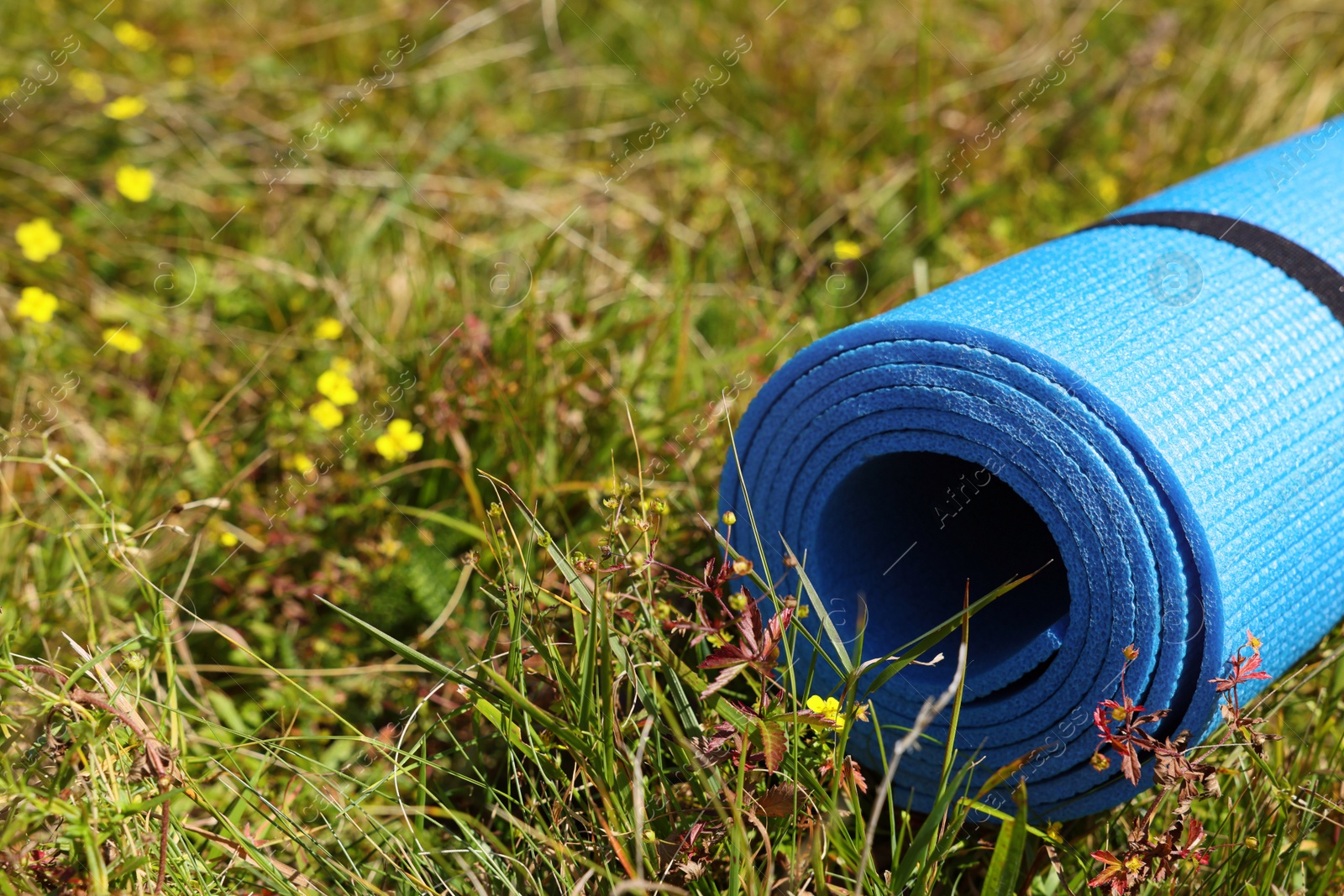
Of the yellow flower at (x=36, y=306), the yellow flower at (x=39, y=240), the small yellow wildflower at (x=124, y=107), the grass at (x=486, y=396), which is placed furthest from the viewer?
the small yellow wildflower at (x=124, y=107)

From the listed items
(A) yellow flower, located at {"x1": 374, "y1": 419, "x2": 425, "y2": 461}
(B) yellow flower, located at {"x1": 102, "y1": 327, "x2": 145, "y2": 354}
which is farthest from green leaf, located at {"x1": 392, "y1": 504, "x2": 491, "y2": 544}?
(B) yellow flower, located at {"x1": 102, "y1": 327, "x2": 145, "y2": 354}

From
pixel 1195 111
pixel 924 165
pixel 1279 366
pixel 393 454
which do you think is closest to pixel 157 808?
pixel 393 454

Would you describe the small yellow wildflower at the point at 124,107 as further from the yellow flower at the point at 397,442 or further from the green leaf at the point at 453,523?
the green leaf at the point at 453,523

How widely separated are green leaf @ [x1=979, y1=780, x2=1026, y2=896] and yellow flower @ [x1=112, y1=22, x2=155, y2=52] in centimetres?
405

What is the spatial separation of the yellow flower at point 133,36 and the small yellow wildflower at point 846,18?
2733 millimetres

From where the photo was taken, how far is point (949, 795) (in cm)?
147

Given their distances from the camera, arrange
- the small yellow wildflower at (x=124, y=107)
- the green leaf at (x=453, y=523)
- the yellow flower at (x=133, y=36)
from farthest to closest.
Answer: the yellow flower at (x=133, y=36) < the small yellow wildflower at (x=124, y=107) < the green leaf at (x=453, y=523)

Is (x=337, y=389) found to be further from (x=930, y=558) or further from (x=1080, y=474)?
(x=1080, y=474)

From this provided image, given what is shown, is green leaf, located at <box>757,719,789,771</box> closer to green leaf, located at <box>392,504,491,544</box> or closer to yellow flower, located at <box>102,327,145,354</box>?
green leaf, located at <box>392,504,491,544</box>

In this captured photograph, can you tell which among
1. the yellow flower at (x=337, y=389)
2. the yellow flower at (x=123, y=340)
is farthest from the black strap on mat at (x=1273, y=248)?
the yellow flower at (x=123, y=340)

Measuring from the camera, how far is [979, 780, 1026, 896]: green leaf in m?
1.44

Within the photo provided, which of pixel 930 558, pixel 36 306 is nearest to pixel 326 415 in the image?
pixel 36 306

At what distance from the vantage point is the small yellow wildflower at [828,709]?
5.22 ft

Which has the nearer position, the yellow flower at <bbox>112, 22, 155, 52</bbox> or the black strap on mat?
the black strap on mat
